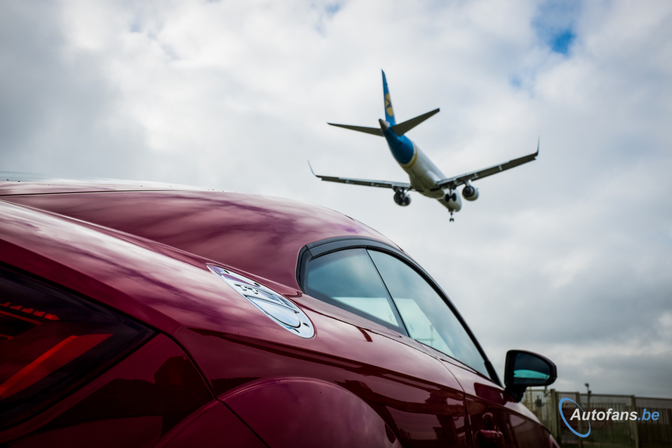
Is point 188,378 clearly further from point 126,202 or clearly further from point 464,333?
point 464,333

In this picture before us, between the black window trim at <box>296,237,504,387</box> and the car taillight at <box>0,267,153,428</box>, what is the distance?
0.76 meters

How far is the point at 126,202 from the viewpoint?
68.4 inches

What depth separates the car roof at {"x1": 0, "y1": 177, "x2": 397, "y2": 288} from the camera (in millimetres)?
1475

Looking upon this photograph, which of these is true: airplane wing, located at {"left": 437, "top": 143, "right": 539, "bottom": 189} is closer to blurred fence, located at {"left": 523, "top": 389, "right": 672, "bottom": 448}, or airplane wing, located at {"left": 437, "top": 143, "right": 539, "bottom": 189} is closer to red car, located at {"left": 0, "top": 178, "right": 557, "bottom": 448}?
blurred fence, located at {"left": 523, "top": 389, "right": 672, "bottom": 448}

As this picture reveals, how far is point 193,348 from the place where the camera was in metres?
0.75

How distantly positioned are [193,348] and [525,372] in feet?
7.25

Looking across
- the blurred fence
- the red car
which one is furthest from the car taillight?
the blurred fence

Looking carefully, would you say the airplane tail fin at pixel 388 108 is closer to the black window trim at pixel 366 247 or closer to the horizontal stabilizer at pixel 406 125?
the horizontal stabilizer at pixel 406 125

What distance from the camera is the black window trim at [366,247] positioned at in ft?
5.12

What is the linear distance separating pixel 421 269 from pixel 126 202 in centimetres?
129

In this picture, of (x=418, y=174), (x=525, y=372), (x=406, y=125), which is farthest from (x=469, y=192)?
(x=525, y=372)

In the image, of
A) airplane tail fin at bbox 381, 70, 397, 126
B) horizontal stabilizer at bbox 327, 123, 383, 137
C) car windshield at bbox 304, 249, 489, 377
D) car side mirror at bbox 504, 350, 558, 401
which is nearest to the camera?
car windshield at bbox 304, 249, 489, 377

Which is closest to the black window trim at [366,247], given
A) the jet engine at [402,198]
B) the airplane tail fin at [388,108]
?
the jet engine at [402,198]

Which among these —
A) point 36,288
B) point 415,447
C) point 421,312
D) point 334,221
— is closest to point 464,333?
point 421,312
